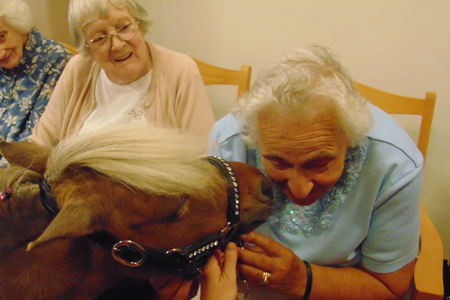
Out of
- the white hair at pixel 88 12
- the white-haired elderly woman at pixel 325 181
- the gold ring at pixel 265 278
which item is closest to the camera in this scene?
the white-haired elderly woman at pixel 325 181

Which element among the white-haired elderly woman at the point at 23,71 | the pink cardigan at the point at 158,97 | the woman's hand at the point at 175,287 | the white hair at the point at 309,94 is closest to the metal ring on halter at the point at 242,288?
the woman's hand at the point at 175,287

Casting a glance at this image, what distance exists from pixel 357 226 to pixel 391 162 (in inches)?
8.0

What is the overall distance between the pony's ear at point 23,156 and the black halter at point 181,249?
0.22ft

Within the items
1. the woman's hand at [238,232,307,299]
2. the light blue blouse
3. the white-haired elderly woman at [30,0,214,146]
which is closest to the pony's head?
the woman's hand at [238,232,307,299]

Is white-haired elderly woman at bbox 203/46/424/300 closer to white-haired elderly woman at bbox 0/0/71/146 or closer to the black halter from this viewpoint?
the black halter

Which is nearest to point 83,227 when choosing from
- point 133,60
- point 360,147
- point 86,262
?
point 86,262

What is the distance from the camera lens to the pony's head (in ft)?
1.97

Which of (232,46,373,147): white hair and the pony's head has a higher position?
(232,46,373,147): white hair

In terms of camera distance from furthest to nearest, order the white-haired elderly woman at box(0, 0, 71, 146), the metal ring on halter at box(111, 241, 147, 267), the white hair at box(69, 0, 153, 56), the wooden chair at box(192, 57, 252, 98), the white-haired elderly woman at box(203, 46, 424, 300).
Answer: the white-haired elderly woman at box(0, 0, 71, 146), the wooden chair at box(192, 57, 252, 98), the white hair at box(69, 0, 153, 56), the white-haired elderly woman at box(203, 46, 424, 300), the metal ring on halter at box(111, 241, 147, 267)

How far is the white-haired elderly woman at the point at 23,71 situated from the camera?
5.72 feet

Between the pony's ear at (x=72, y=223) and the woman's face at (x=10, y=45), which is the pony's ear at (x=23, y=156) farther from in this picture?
the woman's face at (x=10, y=45)

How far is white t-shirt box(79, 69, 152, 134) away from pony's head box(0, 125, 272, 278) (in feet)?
2.72

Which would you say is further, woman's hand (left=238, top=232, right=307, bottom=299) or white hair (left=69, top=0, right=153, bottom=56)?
white hair (left=69, top=0, right=153, bottom=56)

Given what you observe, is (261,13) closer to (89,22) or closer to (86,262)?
(89,22)
